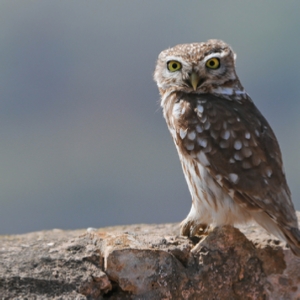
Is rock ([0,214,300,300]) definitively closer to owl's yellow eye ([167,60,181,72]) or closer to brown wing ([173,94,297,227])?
brown wing ([173,94,297,227])

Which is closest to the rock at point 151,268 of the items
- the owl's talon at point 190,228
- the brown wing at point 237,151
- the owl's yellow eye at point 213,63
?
the owl's talon at point 190,228

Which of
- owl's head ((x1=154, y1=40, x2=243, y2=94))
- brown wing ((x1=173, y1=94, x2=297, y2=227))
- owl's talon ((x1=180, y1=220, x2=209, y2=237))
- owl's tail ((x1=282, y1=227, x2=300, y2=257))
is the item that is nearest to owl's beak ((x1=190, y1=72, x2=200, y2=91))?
owl's head ((x1=154, y1=40, x2=243, y2=94))

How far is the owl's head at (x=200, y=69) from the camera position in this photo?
3705 mm

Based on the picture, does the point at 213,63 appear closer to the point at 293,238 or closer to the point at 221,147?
the point at 221,147

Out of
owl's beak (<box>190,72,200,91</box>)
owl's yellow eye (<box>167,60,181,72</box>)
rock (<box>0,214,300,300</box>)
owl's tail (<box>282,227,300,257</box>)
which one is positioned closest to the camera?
rock (<box>0,214,300,300</box>)

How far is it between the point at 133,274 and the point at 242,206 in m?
0.89

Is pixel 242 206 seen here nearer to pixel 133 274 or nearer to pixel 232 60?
pixel 133 274

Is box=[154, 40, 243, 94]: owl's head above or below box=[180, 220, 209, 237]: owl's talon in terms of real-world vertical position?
above

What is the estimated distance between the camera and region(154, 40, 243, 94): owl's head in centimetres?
371

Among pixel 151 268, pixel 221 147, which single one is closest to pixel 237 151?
pixel 221 147

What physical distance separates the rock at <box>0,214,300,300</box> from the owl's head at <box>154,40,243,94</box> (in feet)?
3.68

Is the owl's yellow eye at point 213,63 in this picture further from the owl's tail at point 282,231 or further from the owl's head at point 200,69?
the owl's tail at point 282,231

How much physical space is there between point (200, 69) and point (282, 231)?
52.7 inches

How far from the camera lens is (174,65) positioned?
151 inches
